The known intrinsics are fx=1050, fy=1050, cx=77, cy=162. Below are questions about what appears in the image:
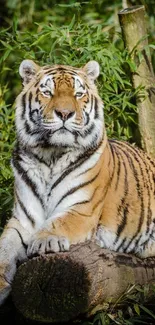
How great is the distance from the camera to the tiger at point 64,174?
5.49 meters

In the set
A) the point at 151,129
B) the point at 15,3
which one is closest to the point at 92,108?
the point at 151,129

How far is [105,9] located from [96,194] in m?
5.52

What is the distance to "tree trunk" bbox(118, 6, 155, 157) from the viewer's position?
7410 millimetres

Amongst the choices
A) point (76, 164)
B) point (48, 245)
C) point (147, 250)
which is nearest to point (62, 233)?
point (48, 245)

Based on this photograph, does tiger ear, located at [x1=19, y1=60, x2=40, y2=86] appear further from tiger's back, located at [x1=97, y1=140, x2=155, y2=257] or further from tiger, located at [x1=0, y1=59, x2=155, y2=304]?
tiger's back, located at [x1=97, y1=140, x2=155, y2=257]

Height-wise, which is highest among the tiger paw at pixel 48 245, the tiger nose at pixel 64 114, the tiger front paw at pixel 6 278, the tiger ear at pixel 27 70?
the tiger ear at pixel 27 70

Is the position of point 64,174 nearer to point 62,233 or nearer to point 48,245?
point 62,233

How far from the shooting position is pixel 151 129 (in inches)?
292

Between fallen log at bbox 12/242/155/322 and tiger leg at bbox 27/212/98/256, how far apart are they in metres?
0.13

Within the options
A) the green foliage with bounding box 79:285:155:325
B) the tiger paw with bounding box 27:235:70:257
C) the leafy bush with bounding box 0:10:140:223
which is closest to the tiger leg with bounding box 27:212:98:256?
the tiger paw with bounding box 27:235:70:257

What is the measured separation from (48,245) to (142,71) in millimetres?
2631

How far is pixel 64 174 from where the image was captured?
569 cm

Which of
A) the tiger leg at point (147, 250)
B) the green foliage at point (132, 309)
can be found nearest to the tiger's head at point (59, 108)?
the tiger leg at point (147, 250)

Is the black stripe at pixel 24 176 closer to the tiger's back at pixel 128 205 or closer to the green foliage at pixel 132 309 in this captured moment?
the tiger's back at pixel 128 205
